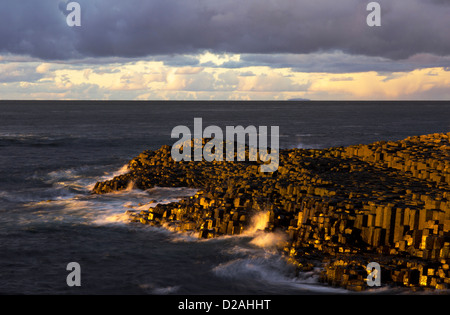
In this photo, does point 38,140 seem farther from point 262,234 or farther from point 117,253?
point 262,234

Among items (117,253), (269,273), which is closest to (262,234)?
(269,273)

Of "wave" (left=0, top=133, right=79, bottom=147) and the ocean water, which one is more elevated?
"wave" (left=0, top=133, right=79, bottom=147)

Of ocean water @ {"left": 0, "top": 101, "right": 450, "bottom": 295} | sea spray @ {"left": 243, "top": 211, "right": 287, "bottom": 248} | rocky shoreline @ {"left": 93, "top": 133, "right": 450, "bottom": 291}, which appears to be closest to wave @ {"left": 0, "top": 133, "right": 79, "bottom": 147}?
ocean water @ {"left": 0, "top": 101, "right": 450, "bottom": 295}

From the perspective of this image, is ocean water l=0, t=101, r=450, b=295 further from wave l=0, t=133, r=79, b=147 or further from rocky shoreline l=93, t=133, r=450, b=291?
wave l=0, t=133, r=79, b=147

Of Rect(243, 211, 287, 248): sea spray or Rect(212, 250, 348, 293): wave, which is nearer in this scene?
Rect(212, 250, 348, 293): wave

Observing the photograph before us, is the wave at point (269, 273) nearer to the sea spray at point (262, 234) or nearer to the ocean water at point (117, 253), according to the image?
the ocean water at point (117, 253)

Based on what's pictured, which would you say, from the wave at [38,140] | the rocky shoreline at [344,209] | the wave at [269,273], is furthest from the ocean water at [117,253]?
the wave at [38,140]

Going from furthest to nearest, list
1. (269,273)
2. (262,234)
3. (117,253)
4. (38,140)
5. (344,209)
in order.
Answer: (38,140) → (262,234) → (344,209) → (117,253) → (269,273)

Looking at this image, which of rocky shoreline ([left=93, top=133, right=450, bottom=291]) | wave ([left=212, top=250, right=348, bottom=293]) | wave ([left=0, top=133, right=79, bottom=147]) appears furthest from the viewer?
wave ([left=0, top=133, right=79, bottom=147])
